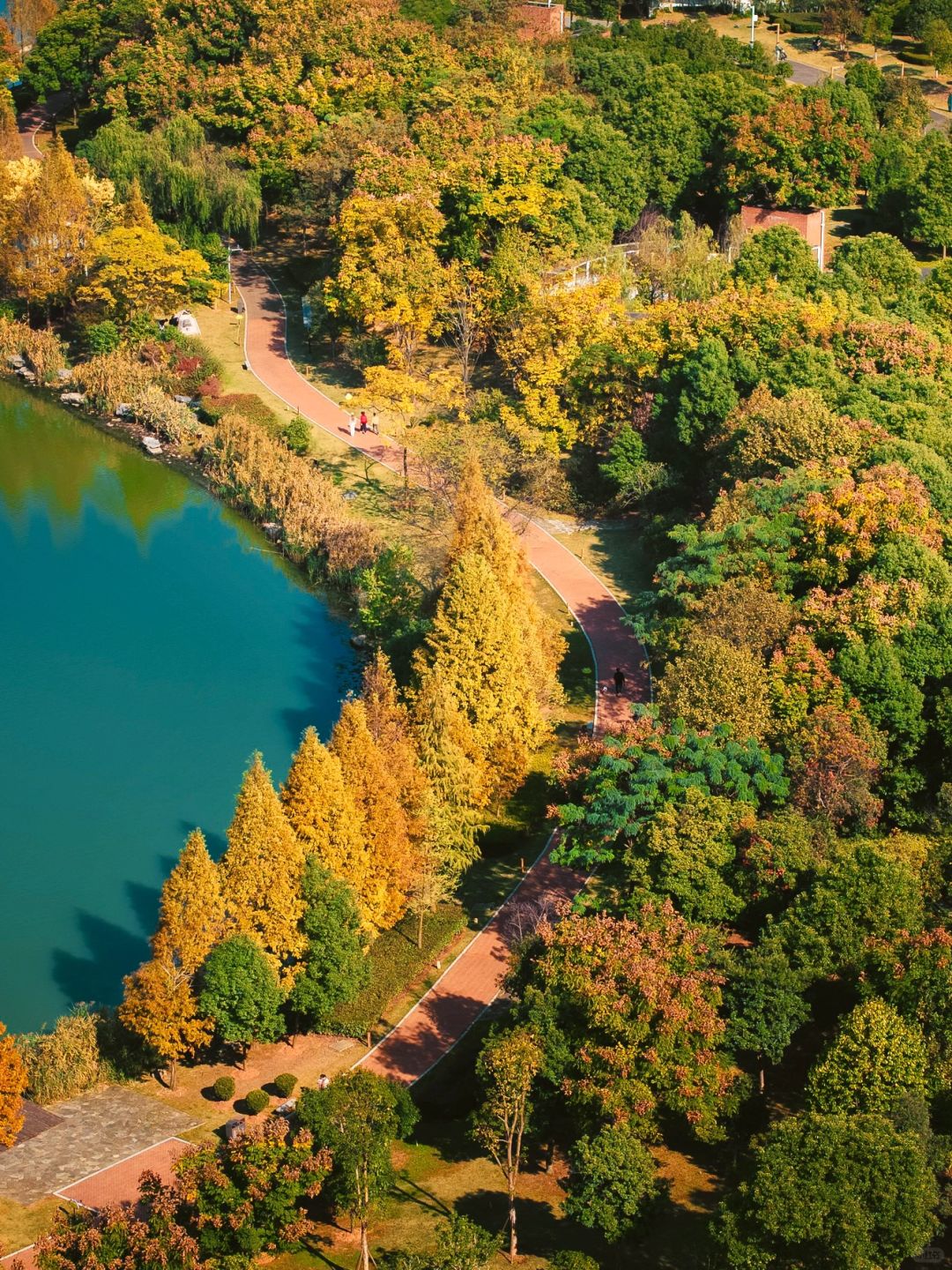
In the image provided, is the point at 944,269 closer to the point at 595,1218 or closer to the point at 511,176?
the point at 511,176

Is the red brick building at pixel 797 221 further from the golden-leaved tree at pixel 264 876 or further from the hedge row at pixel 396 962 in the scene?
the golden-leaved tree at pixel 264 876

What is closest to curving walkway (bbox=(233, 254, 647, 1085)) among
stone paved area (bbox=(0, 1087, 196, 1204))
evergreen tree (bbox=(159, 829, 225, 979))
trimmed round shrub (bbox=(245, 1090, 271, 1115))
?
trimmed round shrub (bbox=(245, 1090, 271, 1115))

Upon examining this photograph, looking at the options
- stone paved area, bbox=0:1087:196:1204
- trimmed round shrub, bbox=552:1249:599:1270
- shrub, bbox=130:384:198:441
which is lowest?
stone paved area, bbox=0:1087:196:1204

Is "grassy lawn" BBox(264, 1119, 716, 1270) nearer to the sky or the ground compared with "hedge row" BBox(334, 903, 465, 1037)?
nearer to the sky

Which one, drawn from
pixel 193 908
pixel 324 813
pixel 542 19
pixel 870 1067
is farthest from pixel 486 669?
pixel 542 19

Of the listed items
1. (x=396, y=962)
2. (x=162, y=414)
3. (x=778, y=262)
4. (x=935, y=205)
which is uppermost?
(x=935, y=205)

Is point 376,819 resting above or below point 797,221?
below

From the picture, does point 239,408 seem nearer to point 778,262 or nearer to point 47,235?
point 47,235

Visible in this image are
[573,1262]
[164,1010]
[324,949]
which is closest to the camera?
[573,1262]

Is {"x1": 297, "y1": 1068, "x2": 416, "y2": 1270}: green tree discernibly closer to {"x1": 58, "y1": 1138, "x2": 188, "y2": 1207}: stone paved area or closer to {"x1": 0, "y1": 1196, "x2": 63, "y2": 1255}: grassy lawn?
{"x1": 58, "y1": 1138, "x2": 188, "y2": 1207}: stone paved area
